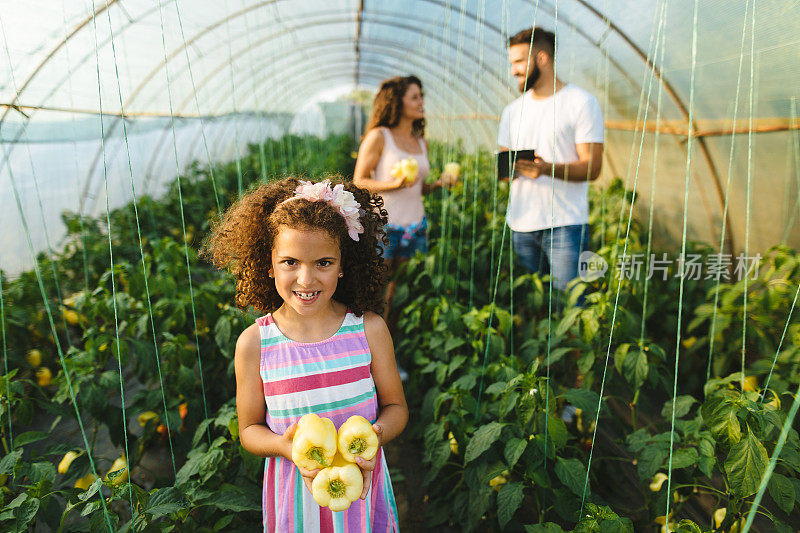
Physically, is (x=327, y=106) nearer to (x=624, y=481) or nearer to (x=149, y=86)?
(x=149, y=86)

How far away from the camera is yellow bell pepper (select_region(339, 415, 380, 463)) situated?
94cm

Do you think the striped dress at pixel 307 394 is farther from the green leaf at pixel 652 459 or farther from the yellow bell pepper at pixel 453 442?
the green leaf at pixel 652 459

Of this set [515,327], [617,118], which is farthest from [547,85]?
[617,118]

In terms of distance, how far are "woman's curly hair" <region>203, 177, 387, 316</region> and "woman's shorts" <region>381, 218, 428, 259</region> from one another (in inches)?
51.7

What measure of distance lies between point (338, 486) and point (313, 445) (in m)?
0.09

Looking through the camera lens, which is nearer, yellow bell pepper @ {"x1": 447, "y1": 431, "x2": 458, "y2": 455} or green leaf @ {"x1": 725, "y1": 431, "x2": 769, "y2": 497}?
green leaf @ {"x1": 725, "y1": 431, "x2": 769, "y2": 497}

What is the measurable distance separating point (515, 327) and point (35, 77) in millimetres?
3392

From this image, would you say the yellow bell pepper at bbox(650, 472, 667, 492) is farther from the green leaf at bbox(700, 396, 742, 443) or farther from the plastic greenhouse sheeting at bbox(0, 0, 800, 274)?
the plastic greenhouse sheeting at bbox(0, 0, 800, 274)

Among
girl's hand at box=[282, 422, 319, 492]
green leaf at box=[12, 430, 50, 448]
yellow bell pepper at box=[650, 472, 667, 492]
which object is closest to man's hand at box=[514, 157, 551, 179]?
yellow bell pepper at box=[650, 472, 667, 492]

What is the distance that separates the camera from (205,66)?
6.22 metres

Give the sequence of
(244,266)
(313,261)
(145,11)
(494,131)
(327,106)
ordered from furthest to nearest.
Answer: (327,106)
(494,131)
(145,11)
(244,266)
(313,261)

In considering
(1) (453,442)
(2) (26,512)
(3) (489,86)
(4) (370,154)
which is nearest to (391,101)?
(4) (370,154)

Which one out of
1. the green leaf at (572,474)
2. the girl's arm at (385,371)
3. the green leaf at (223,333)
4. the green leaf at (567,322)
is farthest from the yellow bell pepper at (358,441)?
the green leaf at (567,322)

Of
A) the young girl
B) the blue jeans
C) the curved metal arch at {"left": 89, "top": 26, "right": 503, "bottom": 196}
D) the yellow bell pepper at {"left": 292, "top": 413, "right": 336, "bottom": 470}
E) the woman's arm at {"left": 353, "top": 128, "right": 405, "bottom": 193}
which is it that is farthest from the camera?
the curved metal arch at {"left": 89, "top": 26, "right": 503, "bottom": 196}
